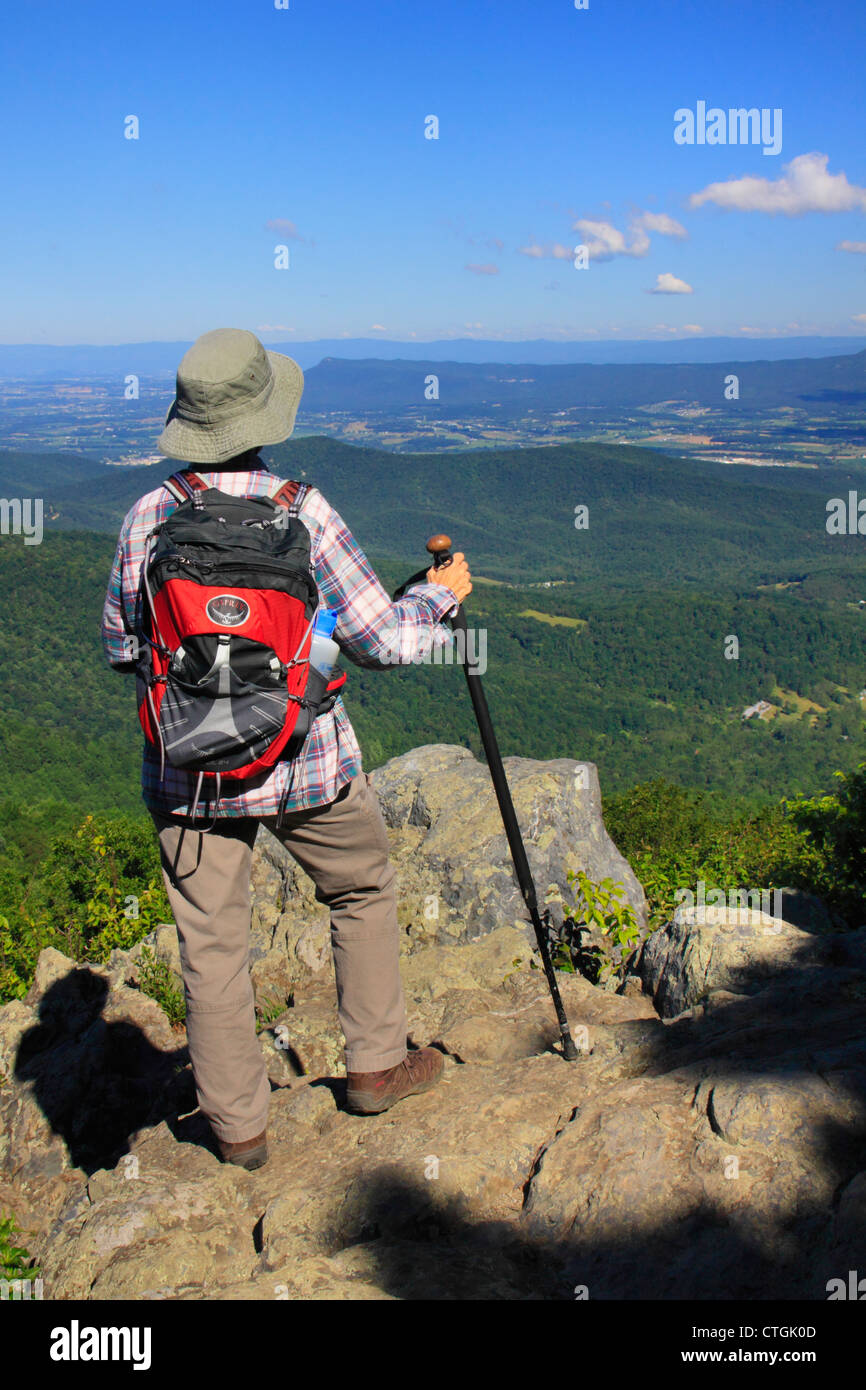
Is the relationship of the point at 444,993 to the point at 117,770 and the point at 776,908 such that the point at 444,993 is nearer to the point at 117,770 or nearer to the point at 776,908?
the point at 776,908

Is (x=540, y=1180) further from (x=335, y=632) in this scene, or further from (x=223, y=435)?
(x=223, y=435)

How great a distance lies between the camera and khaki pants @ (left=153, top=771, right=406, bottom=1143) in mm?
3660

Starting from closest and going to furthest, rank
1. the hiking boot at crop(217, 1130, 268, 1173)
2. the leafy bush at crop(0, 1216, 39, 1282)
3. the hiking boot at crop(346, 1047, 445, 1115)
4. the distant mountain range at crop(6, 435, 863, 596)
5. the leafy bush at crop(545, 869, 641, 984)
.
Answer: the leafy bush at crop(0, 1216, 39, 1282), the hiking boot at crop(217, 1130, 268, 1173), the hiking boot at crop(346, 1047, 445, 1115), the leafy bush at crop(545, 869, 641, 984), the distant mountain range at crop(6, 435, 863, 596)

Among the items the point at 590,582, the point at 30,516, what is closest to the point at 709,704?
the point at 590,582

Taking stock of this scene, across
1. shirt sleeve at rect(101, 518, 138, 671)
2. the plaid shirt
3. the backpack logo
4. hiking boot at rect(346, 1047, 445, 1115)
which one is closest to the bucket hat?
the plaid shirt

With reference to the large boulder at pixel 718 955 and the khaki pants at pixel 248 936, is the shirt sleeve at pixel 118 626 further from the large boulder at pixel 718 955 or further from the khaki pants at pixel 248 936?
the large boulder at pixel 718 955

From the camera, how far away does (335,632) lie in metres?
3.57

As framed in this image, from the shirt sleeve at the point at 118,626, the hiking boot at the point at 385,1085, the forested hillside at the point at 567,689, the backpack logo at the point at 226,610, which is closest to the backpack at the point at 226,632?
the backpack logo at the point at 226,610

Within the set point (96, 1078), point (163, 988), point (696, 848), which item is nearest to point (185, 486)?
point (96, 1078)

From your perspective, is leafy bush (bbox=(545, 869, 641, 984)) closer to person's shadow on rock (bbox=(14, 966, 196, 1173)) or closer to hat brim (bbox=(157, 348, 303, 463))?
person's shadow on rock (bbox=(14, 966, 196, 1173))

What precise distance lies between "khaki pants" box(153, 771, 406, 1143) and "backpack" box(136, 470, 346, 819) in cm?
44

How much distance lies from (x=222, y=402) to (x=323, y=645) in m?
1.01

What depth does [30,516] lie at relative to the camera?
113500mm
